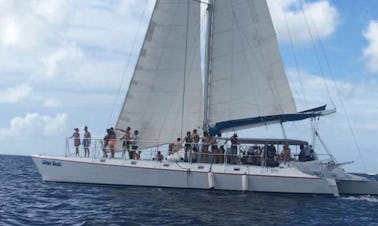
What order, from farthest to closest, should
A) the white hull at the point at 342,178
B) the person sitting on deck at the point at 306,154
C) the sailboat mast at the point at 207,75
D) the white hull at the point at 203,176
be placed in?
the sailboat mast at the point at 207,75 → the person sitting on deck at the point at 306,154 → the white hull at the point at 342,178 → the white hull at the point at 203,176

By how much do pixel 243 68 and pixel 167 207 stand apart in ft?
33.1

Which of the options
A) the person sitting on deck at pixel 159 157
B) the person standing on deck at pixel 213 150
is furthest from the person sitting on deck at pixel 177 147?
the person standing on deck at pixel 213 150

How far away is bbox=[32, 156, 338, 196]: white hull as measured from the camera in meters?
25.4

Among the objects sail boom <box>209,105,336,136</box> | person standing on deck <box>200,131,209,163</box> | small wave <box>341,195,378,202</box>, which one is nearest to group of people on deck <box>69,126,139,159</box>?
person standing on deck <box>200,131,209,163</box>

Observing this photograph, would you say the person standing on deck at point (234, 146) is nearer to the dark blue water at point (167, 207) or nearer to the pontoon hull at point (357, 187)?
the dark blue water at point (167, 207)

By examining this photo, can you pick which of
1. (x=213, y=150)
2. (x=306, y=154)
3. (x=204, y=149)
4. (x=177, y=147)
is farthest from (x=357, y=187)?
(x=177, y=147)

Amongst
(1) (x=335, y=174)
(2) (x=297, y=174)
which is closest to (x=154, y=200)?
(2) (x=297, y=174)

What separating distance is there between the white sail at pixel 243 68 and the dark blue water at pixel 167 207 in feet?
15.2

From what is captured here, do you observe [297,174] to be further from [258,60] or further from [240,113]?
[258,60]

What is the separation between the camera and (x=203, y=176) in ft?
84.1

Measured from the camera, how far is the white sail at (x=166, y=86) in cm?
2823

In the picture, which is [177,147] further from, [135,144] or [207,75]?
[207,75]

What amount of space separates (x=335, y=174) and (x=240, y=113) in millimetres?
5155

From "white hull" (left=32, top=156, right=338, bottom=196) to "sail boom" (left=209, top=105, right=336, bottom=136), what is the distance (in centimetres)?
230
